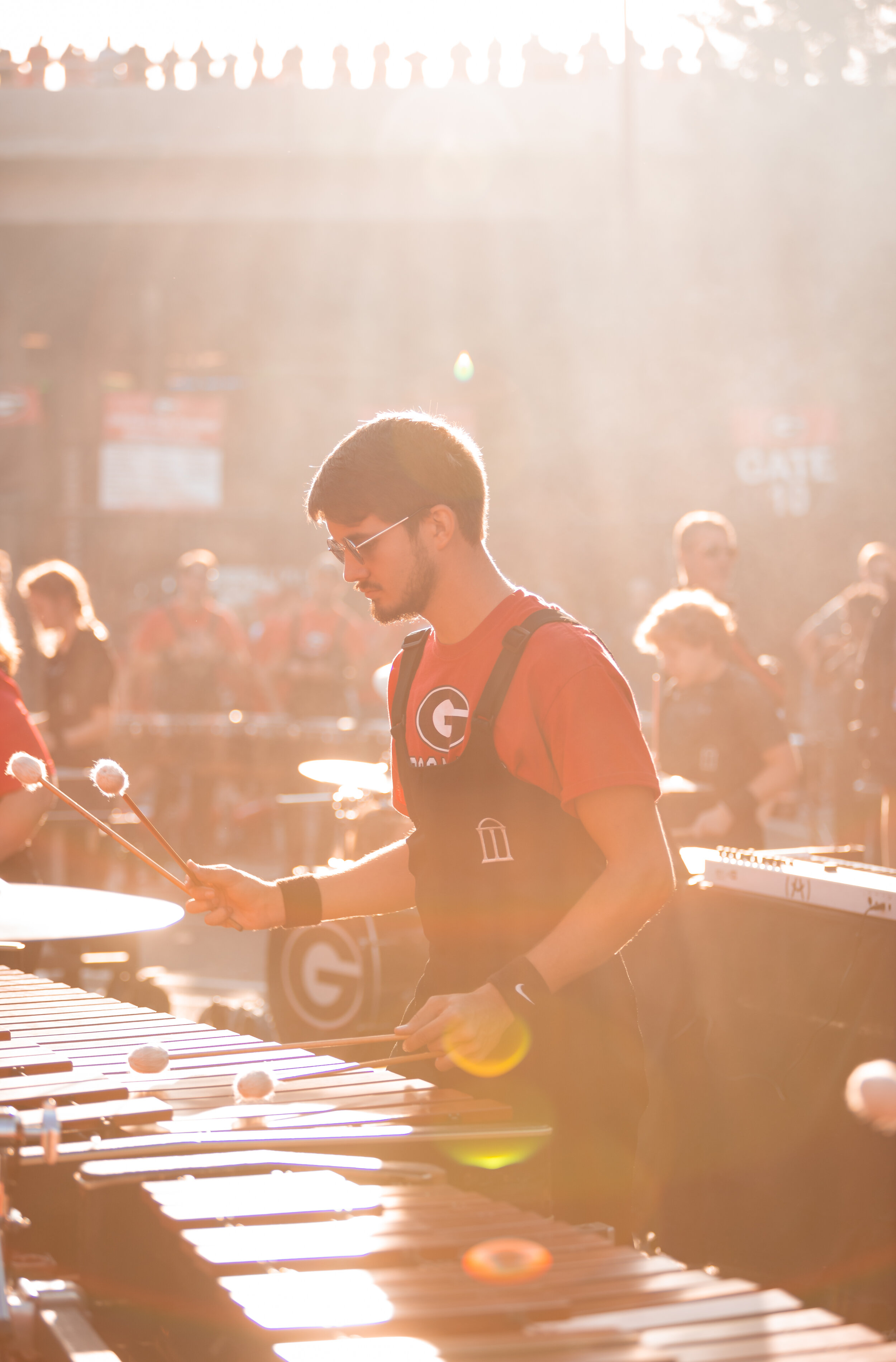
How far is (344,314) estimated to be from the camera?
1661cm

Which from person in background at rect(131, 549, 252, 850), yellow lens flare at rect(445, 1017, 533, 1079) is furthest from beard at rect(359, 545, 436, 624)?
person in background at rect(131, 549, 252, 850)

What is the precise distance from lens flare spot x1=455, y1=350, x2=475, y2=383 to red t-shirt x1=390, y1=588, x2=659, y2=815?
1376 centimetres

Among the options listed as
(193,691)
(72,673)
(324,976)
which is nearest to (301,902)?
(324,976)

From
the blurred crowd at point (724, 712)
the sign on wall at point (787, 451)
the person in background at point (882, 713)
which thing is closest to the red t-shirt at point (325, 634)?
the blurred crowd at point (724, 712)

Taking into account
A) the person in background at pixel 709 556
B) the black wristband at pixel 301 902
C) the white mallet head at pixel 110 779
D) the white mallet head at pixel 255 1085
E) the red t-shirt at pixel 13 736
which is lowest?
the white mallet head at pixel 255 1085

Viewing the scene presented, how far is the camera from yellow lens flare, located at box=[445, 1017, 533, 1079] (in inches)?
93.4

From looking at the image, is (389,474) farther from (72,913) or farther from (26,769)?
(72,913)

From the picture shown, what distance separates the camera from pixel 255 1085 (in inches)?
88.1

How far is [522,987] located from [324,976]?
3.67 meters

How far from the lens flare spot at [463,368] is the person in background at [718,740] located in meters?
11.0

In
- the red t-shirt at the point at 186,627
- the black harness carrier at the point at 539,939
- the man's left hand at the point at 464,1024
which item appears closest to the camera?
the man's left hand at the point at 464,1024

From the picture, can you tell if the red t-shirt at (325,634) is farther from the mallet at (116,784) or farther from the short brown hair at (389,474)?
the short brown hair at (389,474)

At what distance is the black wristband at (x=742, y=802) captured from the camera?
5520 mm

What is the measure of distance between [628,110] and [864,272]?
166 inches
